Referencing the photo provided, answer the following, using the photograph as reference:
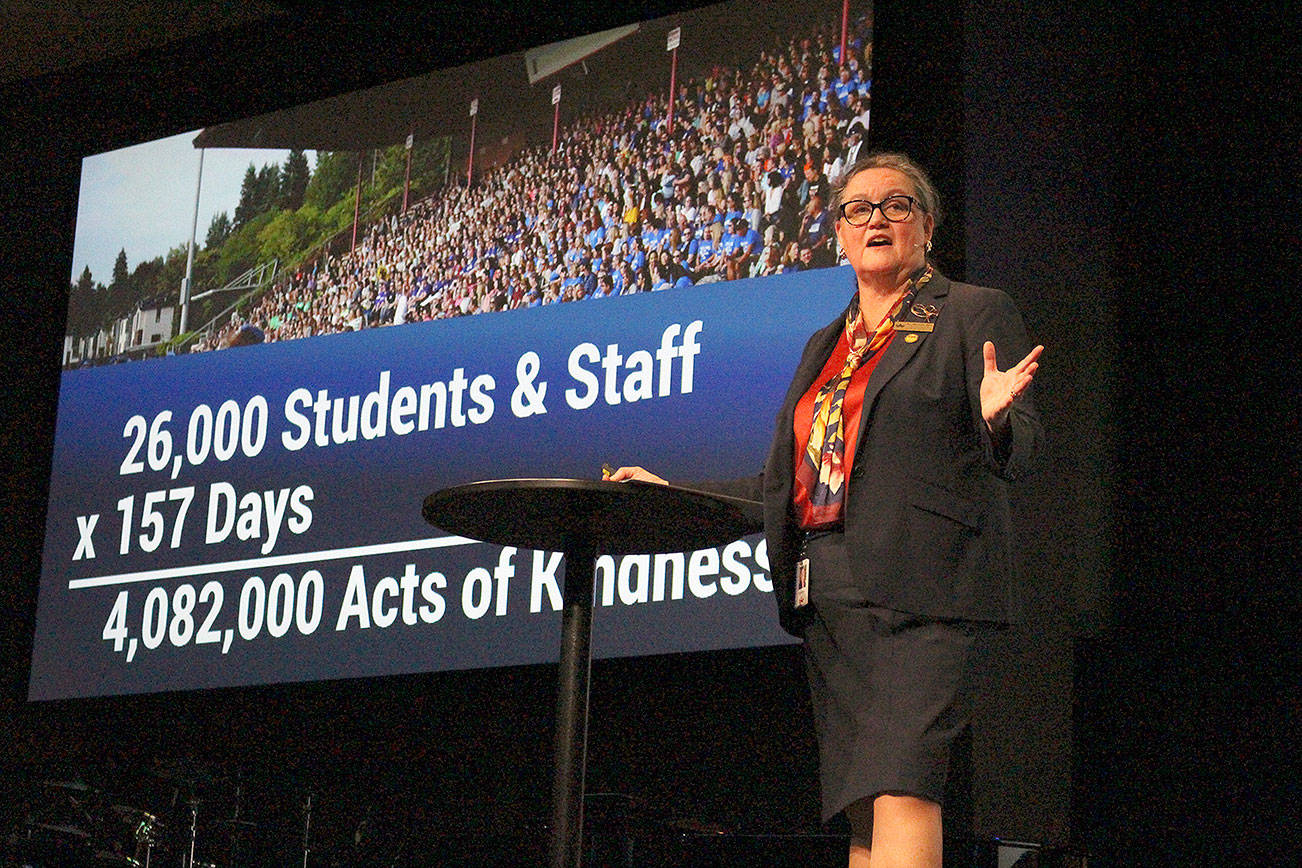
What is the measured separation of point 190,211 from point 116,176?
40cm

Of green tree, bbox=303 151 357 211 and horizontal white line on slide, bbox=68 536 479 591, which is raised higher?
green tree, bbox=303 151 357 211

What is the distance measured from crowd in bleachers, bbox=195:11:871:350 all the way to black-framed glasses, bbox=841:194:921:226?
5.04 ft

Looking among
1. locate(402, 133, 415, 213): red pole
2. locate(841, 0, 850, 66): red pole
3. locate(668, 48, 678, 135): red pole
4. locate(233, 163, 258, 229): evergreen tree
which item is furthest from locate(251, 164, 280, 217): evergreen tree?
locate(841, 0, 850, 66): red pole

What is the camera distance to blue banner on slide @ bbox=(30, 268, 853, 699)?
3689 mm

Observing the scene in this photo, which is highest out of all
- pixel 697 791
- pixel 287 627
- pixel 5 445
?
pixel 5 445

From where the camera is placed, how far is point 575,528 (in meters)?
2.04

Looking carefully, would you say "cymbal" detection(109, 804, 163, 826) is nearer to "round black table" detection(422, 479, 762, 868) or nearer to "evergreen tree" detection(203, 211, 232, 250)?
"evergreen tree" detection(203, 211, 232, 250)

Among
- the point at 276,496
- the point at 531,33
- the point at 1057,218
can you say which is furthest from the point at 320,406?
the point at 1057,218

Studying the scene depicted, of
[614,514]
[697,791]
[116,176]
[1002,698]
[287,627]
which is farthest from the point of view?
[116,176]

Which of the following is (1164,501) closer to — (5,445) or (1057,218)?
(1057,218)

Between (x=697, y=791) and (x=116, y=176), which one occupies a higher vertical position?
(x=116, y=176)

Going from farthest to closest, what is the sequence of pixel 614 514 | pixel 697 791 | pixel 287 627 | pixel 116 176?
pixel 116 176, pixel 287 627, pixel 697 791, pixel 614 514

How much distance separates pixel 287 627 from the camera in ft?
13.8

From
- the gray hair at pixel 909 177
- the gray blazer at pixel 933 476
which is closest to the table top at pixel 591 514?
the gray blazer at pixel 933 476
